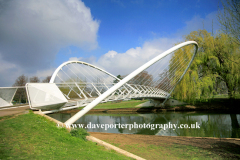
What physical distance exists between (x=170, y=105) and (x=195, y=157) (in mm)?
22838

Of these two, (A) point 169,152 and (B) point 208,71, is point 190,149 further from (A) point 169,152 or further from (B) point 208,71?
Answer: (B) point 208,71

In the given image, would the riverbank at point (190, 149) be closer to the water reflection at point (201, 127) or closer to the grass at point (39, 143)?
the grass at point (39, 143)

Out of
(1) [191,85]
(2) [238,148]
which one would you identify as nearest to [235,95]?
(1) [191,85]

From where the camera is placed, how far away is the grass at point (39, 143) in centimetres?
381

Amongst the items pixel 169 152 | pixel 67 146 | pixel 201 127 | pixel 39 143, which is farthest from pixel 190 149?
pixel 201 127

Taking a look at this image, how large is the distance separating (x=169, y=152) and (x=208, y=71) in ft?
60.9

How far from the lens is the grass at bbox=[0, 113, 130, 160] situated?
150 inches

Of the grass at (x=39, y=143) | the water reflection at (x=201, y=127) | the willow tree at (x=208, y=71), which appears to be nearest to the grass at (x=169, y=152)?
the grass at (x=39, y=143)

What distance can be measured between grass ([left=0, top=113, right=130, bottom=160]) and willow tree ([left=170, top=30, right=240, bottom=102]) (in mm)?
19294

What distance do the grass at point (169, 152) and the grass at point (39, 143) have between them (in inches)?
82.9

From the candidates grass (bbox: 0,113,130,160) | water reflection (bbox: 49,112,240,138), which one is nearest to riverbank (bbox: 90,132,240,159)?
grass (bbox: 0,113,130,160)

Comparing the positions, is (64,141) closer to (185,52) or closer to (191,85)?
(191,85)

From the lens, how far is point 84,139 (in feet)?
20.0

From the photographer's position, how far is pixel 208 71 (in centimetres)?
2180
